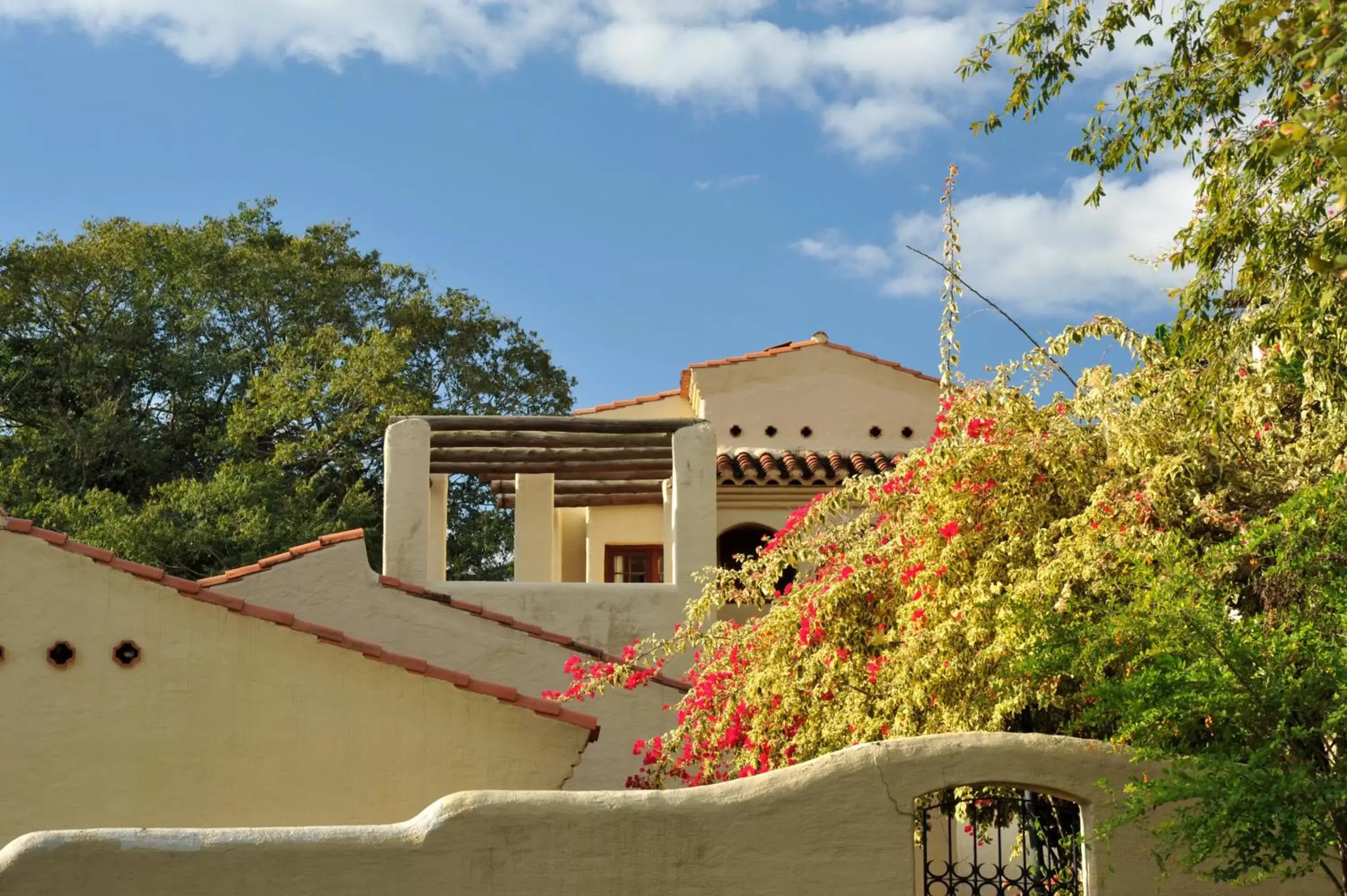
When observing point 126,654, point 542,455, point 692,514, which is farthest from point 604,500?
point 126,654

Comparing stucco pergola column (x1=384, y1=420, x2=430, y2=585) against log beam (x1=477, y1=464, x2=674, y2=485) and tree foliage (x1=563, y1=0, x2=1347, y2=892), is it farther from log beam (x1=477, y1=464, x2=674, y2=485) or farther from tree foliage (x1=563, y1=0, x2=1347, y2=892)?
tree foliage (x1=563, y1=0, x2=1347, y2=892)

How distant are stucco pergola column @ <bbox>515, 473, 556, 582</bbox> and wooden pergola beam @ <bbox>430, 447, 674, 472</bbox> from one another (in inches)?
49.6

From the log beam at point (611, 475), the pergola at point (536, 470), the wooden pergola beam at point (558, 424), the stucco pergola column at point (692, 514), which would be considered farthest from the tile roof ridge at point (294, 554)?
the stucco pergola column at point (692, 514)

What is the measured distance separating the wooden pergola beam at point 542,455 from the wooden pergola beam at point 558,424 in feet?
2.06

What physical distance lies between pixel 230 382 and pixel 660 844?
27394 millimetres

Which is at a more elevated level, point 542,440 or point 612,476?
point 542,440

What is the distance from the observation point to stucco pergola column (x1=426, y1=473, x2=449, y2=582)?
1603 cm

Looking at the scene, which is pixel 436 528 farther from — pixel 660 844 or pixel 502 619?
pixel 660 844

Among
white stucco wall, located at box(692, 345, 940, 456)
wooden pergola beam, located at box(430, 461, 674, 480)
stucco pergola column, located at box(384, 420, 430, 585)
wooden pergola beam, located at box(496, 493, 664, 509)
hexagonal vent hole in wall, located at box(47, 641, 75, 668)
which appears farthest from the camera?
white stucco wall, located at box(692, 345, 940, 456)

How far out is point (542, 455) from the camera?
16438 millimetres

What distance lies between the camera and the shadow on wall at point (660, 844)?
7680 millimetres

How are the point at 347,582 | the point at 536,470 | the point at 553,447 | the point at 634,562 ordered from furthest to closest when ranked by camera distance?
the point at 634,562 < the point at 536,470 < the point at 553,447 < the point at 347,582

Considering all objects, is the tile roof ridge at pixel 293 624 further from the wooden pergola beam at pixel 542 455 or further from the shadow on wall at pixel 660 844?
the wooden pergola beam at pixel 542 455

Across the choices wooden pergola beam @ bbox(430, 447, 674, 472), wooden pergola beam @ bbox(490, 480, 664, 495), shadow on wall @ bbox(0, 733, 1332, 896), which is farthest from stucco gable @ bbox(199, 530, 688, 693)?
shadow on wall @ bbox(0, 733, 1332, 896)
